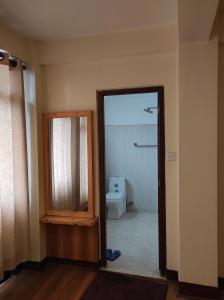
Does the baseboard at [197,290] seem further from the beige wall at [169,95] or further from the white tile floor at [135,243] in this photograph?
the white tile floor at [135,243]

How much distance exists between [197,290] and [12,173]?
7.15 feet

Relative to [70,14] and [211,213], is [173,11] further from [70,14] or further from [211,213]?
[211,213]

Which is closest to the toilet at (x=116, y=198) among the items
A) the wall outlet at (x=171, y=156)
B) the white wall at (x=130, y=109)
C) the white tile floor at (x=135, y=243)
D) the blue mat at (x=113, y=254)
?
the white tile floor at (x=135, y=243)

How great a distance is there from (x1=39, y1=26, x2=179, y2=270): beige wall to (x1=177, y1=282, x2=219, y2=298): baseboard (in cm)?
25

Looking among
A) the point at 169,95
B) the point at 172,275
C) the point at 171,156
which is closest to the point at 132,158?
the point at 171,156

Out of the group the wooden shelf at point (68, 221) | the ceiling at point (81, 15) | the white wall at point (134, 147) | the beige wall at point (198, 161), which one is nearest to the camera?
the ceiling at point (81, 15)

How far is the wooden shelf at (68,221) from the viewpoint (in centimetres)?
277

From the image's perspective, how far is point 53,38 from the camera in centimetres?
281

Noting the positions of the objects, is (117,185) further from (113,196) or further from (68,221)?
(68,221)

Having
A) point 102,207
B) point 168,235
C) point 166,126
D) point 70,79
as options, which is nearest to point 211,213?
point 168,235

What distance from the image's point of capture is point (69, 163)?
9.69ft

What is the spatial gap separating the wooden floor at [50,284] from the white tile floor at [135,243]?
0.35 meters

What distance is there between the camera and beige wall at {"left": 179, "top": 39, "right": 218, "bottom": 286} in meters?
2.25

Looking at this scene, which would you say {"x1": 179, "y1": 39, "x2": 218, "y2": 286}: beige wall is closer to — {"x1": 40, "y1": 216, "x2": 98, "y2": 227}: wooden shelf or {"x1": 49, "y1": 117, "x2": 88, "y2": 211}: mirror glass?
{"x1": 40, "y1": 216, "x2": 98, "y2": 227}: wooden shelf
